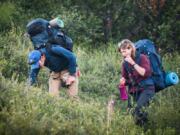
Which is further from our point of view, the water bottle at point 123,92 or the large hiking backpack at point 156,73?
the water bottle at point 123,92

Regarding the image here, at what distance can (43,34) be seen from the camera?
973 cm

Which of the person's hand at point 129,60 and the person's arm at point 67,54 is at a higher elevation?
the person's arm at point 67,54

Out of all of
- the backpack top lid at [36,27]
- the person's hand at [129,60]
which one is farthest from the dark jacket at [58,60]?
the person's hand at [129,60]

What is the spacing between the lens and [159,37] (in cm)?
1672

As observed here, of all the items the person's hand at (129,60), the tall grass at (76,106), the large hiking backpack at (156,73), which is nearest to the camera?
the tall grass at (76,106)

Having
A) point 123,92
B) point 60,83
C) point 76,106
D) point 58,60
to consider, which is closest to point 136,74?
point 123,92

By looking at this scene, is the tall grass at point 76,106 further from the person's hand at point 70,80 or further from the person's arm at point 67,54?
the person's arm at point 67,54

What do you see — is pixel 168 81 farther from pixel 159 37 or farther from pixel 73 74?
pixel 159 37

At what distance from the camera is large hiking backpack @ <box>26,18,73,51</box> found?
9609 mm

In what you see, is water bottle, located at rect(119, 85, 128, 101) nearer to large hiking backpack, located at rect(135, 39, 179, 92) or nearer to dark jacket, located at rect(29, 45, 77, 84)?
large hiking backpack, located at rect(135, 39, 179, 92)

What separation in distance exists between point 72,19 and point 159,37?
2.38 meters

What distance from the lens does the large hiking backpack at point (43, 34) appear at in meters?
9.61

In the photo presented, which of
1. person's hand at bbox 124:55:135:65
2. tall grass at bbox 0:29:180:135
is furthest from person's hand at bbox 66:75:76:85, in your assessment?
person's hand at bbox 124:55:135:65

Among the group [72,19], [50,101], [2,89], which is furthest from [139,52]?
[72,19]
